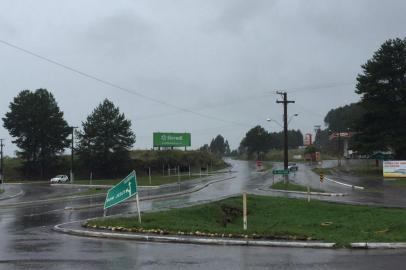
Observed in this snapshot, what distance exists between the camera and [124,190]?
66.7 ft

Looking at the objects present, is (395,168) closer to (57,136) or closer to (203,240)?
(203,240)

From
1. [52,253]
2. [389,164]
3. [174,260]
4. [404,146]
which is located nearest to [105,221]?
[52,253]

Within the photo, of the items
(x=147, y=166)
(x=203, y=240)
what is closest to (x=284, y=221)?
(x=203, y=240)

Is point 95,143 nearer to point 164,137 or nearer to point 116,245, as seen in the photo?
point 164,137

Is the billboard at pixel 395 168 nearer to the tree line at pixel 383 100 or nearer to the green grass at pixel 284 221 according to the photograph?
the tree line at pixel 383 100

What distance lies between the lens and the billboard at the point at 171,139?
106500 millimetres

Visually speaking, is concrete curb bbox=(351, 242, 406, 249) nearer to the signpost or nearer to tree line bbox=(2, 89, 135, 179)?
the signpost

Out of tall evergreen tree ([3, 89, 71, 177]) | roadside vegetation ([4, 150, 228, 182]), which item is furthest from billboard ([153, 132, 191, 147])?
tall evergreen tree ([3, 89, 71, 177])

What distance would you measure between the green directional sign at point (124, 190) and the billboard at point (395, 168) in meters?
49.2

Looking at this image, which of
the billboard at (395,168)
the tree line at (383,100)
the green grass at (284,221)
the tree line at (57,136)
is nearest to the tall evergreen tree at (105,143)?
the tree line at (57,136)

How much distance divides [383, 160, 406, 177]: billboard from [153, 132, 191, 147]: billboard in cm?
5122

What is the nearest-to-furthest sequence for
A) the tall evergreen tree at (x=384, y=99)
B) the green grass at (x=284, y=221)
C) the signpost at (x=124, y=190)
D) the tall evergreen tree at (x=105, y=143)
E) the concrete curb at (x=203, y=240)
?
1. the concrete curb at (x=203, y=240)
2. the green grass at (x=284, y=221)
3. the signpost at (x=124, y=190)
4. the tall evergreen tree at (x=384, y=99)
5. the tall evergreen tree at (x=105, y=143)

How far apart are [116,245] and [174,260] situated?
340 centimetres

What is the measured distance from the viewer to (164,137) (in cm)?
10762
